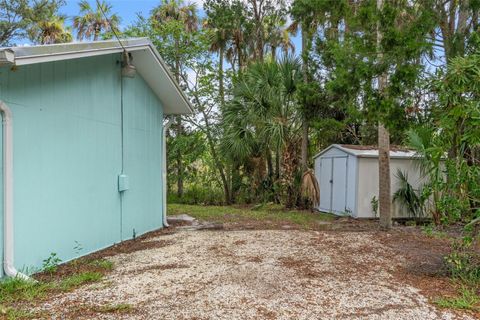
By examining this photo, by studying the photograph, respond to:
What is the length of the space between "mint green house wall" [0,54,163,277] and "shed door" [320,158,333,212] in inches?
220

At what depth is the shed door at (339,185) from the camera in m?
11.1

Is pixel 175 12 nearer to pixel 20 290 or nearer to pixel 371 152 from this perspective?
pixel 371 152

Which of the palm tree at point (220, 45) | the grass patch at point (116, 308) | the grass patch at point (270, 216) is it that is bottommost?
the grass patch at point (270, 216)

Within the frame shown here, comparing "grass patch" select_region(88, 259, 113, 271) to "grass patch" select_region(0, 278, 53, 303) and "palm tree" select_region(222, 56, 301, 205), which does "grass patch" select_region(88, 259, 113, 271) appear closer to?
"grass patch" select_region(0, 278, 53, 303)

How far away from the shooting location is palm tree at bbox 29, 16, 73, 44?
18.0 m

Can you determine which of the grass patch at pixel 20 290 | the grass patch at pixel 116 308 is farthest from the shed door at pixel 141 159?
the grass patch at pixel 116 308

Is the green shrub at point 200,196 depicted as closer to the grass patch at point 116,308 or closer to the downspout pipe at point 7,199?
the downspout pipe at point 7,199

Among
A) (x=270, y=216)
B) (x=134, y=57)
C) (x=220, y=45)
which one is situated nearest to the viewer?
(x=134, y=57)

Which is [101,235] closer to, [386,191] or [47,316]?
[47,316]

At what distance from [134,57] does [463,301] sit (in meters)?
6.32

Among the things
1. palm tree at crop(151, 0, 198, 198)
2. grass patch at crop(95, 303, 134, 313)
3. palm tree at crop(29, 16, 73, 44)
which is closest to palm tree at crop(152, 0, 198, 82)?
palm tree at crop(151, 0, 198, 198)

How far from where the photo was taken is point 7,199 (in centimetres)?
442

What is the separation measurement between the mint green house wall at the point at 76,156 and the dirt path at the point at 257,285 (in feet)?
3.05

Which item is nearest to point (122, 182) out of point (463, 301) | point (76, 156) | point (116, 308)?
point (76, 156)
